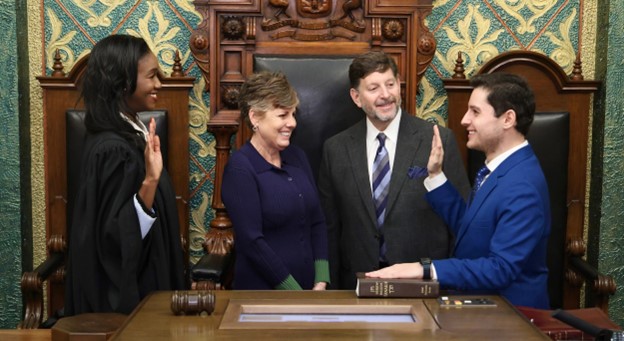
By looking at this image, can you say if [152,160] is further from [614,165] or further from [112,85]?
[614,165]

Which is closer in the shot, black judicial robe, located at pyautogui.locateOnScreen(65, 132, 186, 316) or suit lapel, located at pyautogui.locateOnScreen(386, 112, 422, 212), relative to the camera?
black judicial robe, located at pyautogui.locateOnScreen(65, 132, 186, 316)

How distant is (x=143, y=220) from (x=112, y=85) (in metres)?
0.54

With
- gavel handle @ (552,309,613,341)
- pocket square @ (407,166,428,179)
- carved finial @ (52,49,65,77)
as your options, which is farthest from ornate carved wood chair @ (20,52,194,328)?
gavel handle @ (552,309,613,341)

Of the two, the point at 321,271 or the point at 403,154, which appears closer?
the point at 321,271

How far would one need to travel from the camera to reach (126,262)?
9.87 feet

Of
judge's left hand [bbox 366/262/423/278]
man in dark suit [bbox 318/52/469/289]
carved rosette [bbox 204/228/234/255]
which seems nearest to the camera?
judge's left hand [bbox 366/262/423/278]

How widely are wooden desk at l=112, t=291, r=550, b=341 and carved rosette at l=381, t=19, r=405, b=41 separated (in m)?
2.09

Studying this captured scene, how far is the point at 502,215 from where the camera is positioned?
9.77 ft

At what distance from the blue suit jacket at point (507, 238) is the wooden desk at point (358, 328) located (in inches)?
12.3

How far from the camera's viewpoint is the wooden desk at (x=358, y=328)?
2176 mm

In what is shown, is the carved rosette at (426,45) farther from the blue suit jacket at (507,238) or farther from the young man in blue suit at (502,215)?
the blue suit jacket at (507,238)

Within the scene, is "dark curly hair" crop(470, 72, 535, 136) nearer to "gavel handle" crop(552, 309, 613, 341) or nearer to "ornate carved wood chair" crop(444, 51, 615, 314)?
"ornate carved wood chair" crop(444, 51, 615, 314)

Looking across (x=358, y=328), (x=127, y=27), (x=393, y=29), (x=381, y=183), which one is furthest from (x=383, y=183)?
(x=127, y=27)

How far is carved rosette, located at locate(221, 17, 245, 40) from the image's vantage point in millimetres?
4309
